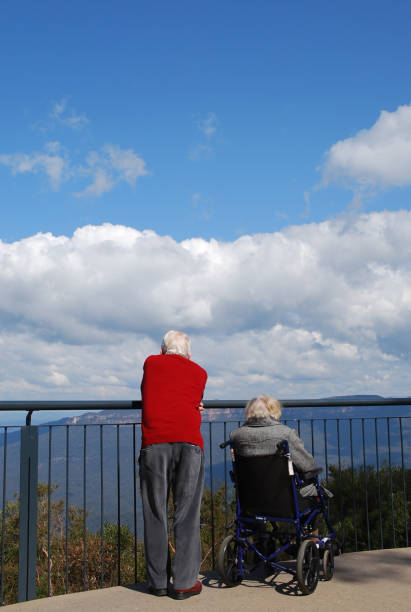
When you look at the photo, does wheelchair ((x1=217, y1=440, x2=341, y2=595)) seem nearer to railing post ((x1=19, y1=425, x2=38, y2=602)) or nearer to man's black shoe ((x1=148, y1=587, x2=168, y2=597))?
man's black shoe ((x1=148, y1=587, x2=168, y2=597))

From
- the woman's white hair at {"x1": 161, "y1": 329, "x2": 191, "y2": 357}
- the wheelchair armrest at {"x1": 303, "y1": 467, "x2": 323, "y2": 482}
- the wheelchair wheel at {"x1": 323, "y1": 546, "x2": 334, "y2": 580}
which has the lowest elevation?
the wheelchair wheel at {"x1": 323, "y1": 546, "x2": 334, "y2": 580}

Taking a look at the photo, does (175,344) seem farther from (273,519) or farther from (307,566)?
(307,566)

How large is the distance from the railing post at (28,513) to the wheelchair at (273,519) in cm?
133

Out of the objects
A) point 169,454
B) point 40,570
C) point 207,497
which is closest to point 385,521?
point 207,497

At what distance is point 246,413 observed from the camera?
428 cm

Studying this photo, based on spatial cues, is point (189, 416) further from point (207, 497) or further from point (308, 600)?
point (207, 497)

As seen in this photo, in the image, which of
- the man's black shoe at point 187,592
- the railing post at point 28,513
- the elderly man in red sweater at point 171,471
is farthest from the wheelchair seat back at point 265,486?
the railing post at point 28,513

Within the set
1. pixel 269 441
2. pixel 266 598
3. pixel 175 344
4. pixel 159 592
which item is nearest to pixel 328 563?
pixel 266 598

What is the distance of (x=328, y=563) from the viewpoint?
4289 mm

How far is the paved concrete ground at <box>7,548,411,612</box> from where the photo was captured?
3.82m

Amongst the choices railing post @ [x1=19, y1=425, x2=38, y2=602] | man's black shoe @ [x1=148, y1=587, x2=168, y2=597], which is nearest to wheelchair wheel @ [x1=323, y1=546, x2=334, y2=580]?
man's black shoe @ [x1=148, y1=587, x2=168, y2=597]

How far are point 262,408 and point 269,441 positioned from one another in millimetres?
246

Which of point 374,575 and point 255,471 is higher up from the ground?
point 255,471

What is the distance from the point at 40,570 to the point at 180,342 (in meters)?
24.6
